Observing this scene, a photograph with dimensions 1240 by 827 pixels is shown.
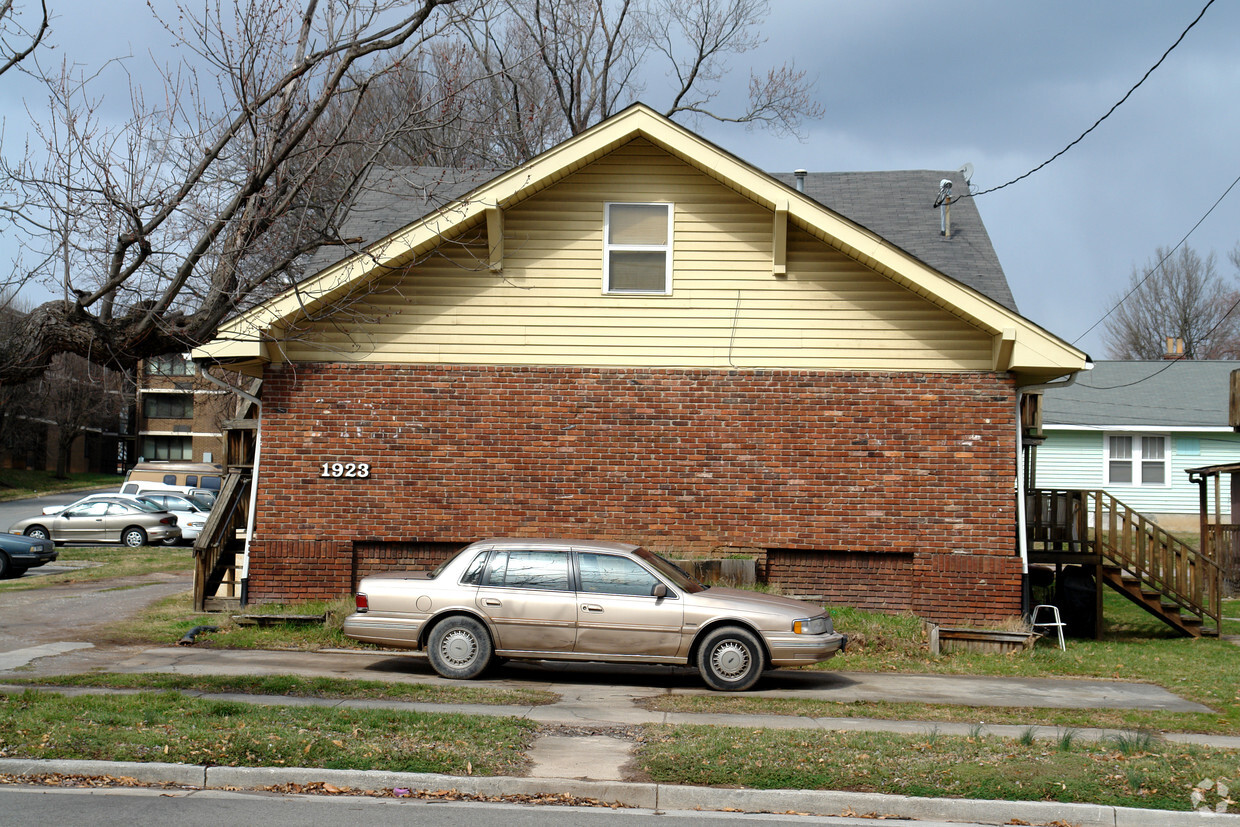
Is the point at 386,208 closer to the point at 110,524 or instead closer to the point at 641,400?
the point at 641,400

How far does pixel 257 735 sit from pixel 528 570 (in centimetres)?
390

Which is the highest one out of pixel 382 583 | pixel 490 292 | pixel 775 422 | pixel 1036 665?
pixel 490 292

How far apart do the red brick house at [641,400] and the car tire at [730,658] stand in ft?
11.4

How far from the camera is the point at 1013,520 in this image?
14.2 m

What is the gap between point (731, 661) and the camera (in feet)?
35.9

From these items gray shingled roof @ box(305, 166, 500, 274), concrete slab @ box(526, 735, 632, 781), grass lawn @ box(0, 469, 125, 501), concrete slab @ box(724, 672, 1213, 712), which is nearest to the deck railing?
concrete slab @ box(724, 672, 1213, 712)

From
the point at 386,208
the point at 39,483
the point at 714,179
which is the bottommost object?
the point at 39,483

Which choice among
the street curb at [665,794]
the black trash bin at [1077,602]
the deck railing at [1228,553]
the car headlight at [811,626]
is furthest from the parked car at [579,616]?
the deck railing at [1228,553]

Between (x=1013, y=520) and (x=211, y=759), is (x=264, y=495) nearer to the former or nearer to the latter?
(x=211, y=759)

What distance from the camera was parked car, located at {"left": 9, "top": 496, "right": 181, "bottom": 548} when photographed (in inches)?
1170

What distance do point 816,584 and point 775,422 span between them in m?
2.22

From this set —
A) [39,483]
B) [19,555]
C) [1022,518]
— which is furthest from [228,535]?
[39,483]

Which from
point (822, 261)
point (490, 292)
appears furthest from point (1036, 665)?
point (490, 292)

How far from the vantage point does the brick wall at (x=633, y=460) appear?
1433 cm
